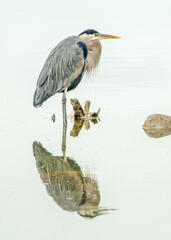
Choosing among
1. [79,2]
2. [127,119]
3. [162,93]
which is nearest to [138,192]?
[127,119]

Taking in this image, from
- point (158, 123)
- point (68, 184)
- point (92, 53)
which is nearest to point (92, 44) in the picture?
point (92, 53)

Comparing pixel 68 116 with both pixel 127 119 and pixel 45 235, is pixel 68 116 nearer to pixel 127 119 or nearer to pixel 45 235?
pixel 127 119

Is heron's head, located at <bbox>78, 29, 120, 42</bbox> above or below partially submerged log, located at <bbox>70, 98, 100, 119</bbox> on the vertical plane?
above

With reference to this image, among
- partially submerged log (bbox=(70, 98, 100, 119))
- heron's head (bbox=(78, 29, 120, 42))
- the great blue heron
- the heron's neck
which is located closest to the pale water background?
partially submerged log (bbox=(70, 98, 100, 119))

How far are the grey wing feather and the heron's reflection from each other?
1.92 m

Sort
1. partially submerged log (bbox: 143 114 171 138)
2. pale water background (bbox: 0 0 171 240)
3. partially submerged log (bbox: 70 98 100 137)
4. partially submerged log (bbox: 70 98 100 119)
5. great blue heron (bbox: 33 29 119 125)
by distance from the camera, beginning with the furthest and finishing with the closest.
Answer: great blue heron (bbox: 33 29 119 125)
partially submerged log (bbox: 70 98 100 119)
partially submerged log (bbox: 70 98 100 137)
partially submerged log (bbox: 143 114 171 138)
pale water background (bbox: 0 0 171 240)

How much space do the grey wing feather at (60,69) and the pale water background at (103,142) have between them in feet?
A: 1.38

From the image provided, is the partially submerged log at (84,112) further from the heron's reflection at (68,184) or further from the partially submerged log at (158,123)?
the heron's reflection at (68,184)

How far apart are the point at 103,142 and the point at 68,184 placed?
1.80 meters

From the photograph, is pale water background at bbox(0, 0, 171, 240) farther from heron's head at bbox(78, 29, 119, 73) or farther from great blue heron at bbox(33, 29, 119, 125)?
heron's head at bbox(78, 29, 119, 73)

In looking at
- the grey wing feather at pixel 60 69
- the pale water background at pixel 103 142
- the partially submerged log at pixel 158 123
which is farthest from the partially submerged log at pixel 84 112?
the partially submerged log at pixel 158 123

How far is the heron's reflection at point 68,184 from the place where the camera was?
580cm

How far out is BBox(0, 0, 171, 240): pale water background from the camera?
17.8 feet

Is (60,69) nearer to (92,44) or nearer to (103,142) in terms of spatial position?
(92,44)
